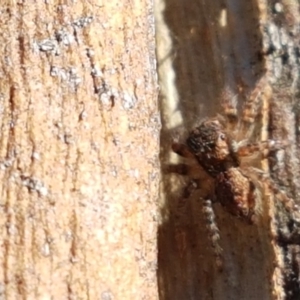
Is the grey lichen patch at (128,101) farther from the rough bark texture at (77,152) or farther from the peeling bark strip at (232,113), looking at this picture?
the peeling bark strip at (232,113)

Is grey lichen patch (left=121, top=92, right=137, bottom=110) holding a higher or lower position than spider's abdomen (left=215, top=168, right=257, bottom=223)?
higher

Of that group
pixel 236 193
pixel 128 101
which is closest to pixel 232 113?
pixel 236 193

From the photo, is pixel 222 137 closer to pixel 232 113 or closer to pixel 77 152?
pixel 232 113

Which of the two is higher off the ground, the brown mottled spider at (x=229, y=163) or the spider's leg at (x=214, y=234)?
the brown mottled spider at (x=229, y=163)

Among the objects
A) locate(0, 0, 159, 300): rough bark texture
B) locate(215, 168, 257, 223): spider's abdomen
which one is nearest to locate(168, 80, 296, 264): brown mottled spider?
locate(215, 168, 257, 223): spider's abdomen

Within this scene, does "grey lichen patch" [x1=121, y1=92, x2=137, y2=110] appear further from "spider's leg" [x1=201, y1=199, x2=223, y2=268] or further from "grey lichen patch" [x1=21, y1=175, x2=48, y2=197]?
"spider's leg" [x1=201, y1=199, x2=223, y2=268]

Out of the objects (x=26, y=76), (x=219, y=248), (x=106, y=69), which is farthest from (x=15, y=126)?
(x=219, y=248)

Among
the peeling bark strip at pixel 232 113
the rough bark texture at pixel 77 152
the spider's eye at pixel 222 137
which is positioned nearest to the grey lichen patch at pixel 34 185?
the rough bark texture at pixel 77 152
